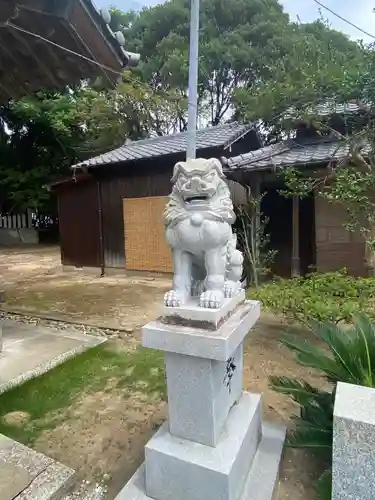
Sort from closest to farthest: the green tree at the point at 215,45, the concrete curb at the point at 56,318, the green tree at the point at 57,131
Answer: the concrete curb at the point at 56,318, the green tree at the point at 57,131, the green tree at the point at 215,45

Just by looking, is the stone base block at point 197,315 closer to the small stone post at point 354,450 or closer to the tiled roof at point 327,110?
the small stone post at point 354,450

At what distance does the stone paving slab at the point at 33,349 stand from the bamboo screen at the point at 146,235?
4.17 m

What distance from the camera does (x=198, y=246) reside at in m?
1.97

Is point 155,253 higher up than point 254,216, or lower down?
lower down

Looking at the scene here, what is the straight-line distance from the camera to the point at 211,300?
1.85m

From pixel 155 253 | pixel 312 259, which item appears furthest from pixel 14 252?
pixel 312 259

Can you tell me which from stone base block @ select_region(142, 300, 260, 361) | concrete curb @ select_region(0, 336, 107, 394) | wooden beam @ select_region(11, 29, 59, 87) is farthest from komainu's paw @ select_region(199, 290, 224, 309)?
wooden beam @ select_region(11, 29, 59, 87)

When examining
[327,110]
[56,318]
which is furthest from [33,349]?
[327,110]

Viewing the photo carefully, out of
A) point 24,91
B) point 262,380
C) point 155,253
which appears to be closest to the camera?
point 262,380

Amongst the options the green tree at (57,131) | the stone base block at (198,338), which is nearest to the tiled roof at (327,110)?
the stone base block at (198,338)

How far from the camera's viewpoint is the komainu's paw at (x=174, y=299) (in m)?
1.94

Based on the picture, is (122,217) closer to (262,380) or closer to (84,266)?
(84,266)

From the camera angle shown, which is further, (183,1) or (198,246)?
(183,1)

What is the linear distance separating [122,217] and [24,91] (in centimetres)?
505
